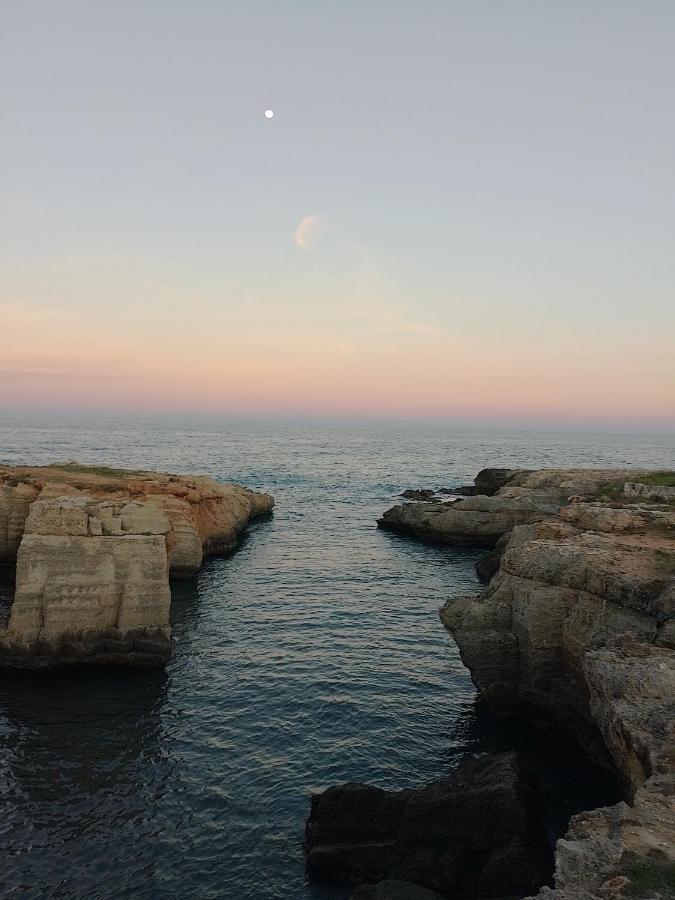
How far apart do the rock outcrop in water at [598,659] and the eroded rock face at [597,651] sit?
0.03 m

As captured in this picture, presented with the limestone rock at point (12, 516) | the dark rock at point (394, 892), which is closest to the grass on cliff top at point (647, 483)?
the dark rock at point (394, 892)

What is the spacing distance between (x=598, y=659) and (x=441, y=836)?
5899mm

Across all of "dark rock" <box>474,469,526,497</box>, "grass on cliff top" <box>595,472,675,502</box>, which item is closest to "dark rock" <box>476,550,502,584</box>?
"grass on cliff top" <box>595,472,675,502</box>

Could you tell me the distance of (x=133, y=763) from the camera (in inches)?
704

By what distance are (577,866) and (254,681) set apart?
16.5 m

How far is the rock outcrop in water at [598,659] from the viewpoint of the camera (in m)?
9.23

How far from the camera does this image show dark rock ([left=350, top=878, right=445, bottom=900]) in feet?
38.4

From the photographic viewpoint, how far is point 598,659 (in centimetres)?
1541

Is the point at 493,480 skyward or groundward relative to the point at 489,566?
skyward

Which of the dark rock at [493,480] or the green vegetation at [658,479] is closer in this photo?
the green vegetation at [658,479]

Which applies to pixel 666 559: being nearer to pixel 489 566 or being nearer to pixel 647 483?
pixel 489 566

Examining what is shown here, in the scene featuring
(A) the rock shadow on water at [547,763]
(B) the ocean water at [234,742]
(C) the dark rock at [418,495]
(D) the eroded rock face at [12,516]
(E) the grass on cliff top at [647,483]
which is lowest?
(B) the ocean water at [234,742]

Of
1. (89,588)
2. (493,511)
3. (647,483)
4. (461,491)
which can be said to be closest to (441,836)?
(89,588)

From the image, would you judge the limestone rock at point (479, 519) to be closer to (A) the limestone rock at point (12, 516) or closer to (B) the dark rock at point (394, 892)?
(A) the limestone rock at point (12, 516)
